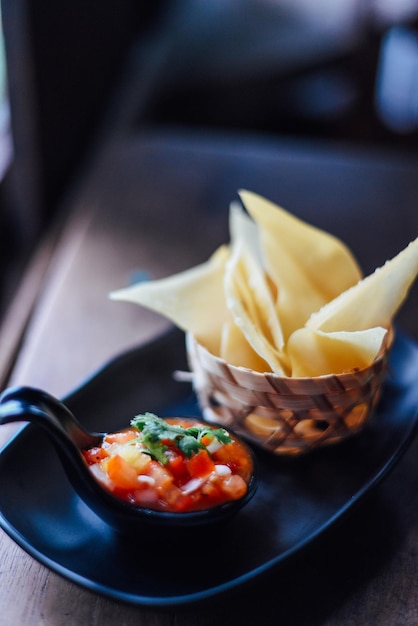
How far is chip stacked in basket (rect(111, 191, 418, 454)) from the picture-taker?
0.96 metres

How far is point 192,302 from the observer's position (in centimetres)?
109

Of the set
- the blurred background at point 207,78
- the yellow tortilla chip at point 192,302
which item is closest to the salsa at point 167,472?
the yellow tortilla chip at point 192,302

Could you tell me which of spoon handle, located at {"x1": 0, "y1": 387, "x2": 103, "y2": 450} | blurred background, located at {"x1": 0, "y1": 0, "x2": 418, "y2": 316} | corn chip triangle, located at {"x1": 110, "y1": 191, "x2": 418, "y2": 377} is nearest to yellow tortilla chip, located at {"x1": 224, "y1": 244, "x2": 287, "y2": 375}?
corn chip triangle, located at {"x1": 110, "y1": 191, "x2": 418, "y2": 377}

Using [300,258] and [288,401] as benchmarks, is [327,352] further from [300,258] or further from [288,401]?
[300,258]

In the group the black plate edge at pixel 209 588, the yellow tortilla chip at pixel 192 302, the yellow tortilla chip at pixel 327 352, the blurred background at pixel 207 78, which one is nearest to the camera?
the black plate edge at pixel 209 588

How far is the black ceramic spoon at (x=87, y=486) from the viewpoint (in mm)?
801

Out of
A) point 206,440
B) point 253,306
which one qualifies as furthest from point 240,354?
point 206,440

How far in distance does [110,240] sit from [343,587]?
1039 mm

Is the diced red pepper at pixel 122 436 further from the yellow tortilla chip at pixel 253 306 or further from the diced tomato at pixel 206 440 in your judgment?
the yellow tortilla chip at pixel 253 306

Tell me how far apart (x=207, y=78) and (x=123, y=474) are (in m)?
3.10

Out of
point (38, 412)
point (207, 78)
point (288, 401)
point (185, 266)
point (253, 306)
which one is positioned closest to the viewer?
point (38, 412)

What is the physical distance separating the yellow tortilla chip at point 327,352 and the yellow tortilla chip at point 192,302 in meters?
0.14

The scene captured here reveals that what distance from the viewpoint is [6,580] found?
2.82 ft

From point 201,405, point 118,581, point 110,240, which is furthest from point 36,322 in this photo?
point 118,581
